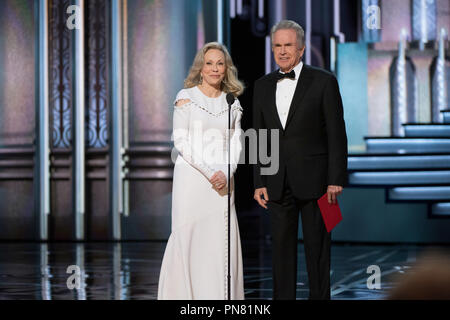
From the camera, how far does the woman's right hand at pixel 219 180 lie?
3328 mm

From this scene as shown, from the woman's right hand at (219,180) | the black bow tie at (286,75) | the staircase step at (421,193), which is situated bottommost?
the staircase step at (421,193)

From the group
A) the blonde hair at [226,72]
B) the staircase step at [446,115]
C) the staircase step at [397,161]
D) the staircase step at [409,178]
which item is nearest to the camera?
the blonde hair at [226,72]

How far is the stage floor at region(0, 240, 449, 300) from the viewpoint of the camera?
445 cm

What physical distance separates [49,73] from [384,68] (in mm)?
3612

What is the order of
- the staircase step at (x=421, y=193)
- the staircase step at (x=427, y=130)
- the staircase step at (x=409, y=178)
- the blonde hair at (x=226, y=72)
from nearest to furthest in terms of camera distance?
the blonde hair at (x=226, y=72)
the staircase step at (x=421, y=193)
the staircase step at (x=409, y=178)
the staircase step at (x=427, y=130)

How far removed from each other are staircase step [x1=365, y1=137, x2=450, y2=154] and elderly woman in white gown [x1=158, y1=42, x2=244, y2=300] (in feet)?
15.3

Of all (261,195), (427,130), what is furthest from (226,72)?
(427,130)

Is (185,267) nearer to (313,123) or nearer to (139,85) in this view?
(313,123)

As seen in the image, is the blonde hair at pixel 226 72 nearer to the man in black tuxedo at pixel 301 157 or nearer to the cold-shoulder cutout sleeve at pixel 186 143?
the cold-shoulder cutout sleeve at pixel 186 143

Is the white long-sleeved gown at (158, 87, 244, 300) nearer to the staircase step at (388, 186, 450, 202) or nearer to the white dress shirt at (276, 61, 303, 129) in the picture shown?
the white dress shirt at (276, 61, 303, 129)

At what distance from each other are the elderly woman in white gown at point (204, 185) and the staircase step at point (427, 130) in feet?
16.2

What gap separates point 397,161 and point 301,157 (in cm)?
470

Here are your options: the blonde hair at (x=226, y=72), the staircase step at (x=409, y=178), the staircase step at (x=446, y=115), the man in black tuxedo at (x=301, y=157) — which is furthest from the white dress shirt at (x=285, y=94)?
the staircase step at (x=446, y=115)

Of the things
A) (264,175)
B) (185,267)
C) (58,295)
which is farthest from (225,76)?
(58,295)
